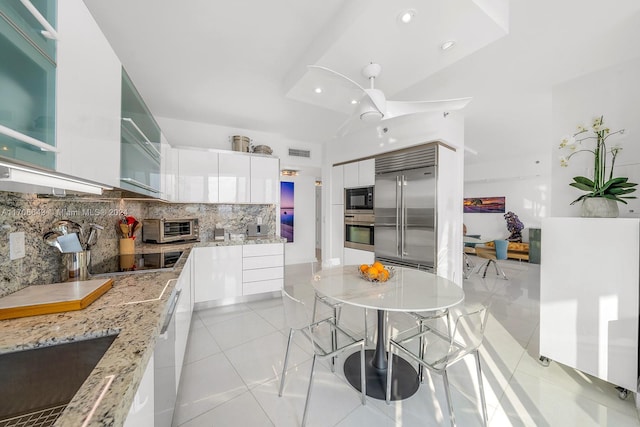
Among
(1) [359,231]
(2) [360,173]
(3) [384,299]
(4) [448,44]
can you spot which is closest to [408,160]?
(2) [360,173]

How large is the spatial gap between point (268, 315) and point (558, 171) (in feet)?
11.9

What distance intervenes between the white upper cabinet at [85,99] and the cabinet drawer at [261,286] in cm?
249

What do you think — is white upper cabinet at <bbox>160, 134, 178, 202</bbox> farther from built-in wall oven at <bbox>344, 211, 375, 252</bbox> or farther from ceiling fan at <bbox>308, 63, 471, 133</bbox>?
built-in wall oven at <bbox>344, 211, 375, 252</bbox>

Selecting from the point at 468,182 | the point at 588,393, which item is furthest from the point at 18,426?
the point at 468,182

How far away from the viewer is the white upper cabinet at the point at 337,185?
455 cm

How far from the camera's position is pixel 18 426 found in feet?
2.38

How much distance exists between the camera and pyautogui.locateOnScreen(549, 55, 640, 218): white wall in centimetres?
196

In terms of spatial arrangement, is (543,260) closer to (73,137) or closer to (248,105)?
(73,137)

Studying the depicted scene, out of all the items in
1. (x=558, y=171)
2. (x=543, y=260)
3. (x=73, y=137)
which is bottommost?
(x=543, y=260)

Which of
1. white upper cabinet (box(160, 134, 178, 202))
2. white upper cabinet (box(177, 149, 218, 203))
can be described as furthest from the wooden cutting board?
white upper cabinet (box(177, 149, 218, 203))

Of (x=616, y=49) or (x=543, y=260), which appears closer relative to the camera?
(x=616, y=49)

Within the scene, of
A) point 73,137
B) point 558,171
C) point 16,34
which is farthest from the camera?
point 558,171

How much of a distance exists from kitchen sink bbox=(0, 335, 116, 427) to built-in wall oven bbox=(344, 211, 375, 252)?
3.57 meters

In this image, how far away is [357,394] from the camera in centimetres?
177
